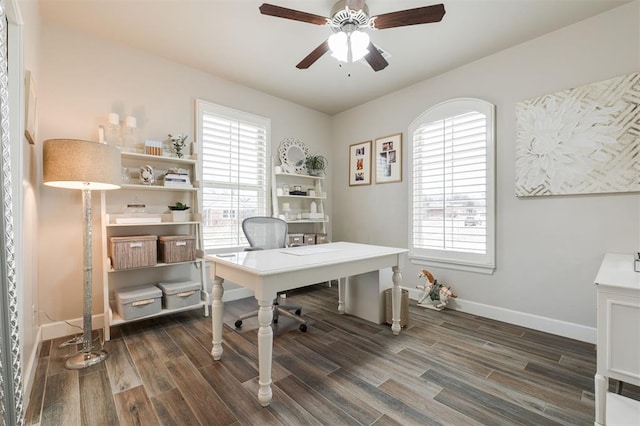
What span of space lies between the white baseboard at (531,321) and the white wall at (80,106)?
12.3 feet

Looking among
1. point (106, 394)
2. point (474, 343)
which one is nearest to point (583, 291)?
point (474, 343)

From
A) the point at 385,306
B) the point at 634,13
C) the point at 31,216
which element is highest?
the point at 634,13

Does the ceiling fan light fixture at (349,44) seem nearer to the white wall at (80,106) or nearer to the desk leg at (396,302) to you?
the desk leg at (396,302)

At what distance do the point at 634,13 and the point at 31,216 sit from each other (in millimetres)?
4840

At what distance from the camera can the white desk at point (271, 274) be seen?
1.64 meters

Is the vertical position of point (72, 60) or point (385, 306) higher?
point (72, 60)

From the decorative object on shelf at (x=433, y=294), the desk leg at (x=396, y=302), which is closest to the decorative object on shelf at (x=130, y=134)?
the desk leg at (x=396, y=302)

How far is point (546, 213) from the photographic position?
2.61 meters

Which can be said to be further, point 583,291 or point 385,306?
point 385,306

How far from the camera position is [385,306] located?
281 cm

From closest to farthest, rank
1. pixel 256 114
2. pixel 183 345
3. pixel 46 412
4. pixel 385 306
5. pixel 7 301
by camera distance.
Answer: pixel 7 301 < pixel 46 412 < pixel 183 345 < pixel 385 306 < pixel 256 114

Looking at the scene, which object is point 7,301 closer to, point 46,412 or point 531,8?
point 46,412

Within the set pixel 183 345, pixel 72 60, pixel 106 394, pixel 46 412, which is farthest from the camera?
pixel 72 60

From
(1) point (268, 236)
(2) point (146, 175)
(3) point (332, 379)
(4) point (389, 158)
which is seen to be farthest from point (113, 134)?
(4) point (389, 158)
